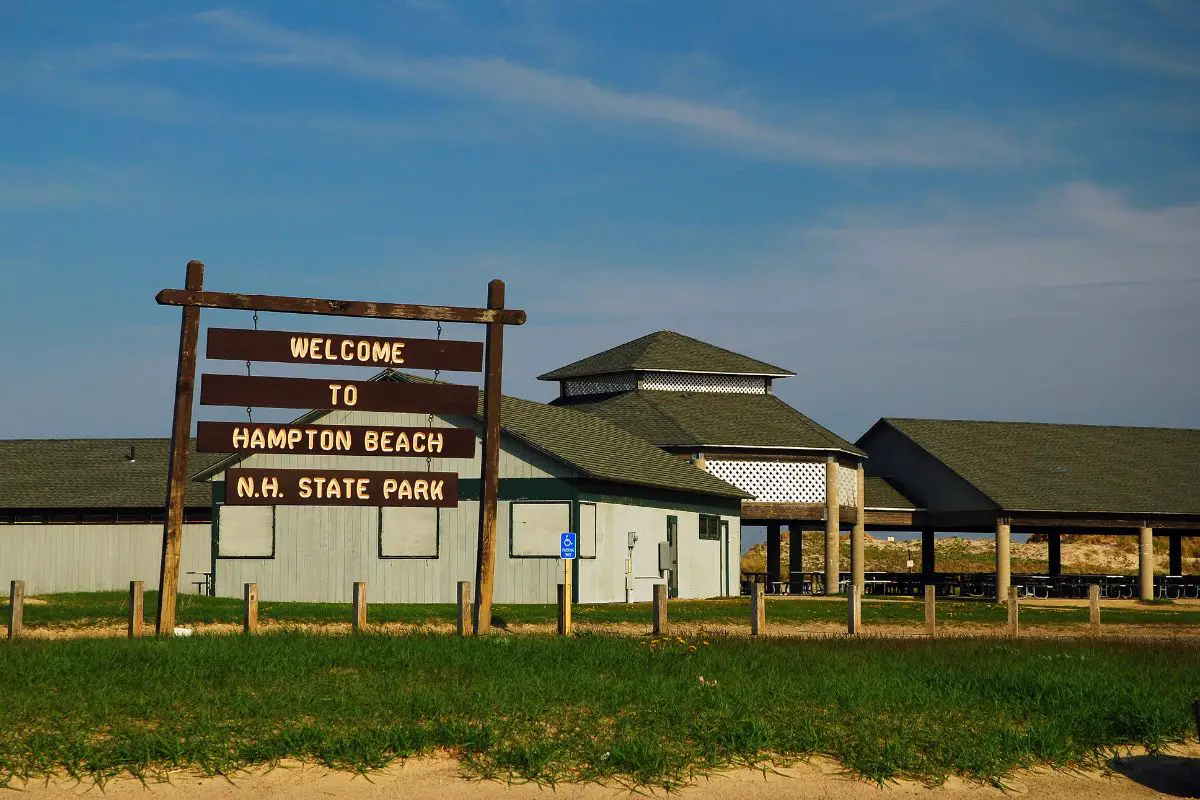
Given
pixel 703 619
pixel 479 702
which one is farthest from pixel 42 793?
pixel 703 619

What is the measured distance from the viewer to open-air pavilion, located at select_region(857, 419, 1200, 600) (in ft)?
159

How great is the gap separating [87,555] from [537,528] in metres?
15.9

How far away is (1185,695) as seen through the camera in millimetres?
15367

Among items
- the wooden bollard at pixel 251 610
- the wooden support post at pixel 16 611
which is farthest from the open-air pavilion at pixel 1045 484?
the wooden support post at pixel 16 611

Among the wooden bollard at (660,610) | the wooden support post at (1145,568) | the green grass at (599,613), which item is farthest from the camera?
the wooden support post at (1145,568)

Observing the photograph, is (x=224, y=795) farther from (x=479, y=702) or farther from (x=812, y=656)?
(x=812, y=656)

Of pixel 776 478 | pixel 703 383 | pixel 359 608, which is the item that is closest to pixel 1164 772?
pixel 359 608

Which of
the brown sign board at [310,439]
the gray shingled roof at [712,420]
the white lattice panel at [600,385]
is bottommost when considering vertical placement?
the brown sign board at [310,439]

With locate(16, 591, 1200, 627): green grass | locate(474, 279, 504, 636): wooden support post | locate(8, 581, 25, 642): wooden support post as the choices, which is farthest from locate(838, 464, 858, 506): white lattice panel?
locate(8, 581, 25, 642): wooden support post

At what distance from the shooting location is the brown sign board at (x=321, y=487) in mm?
23047

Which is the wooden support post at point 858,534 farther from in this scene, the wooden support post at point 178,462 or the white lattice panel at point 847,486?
the wooden support post at point 178,462

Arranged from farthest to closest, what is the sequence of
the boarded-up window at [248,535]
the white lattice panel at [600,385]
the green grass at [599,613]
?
the white lattice panel at [600,385]
the boarded-up window at [248,535]
the green grass at [599,613]

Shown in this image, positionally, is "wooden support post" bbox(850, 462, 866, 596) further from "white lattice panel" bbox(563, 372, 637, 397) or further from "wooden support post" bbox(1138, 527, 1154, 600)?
"wooden support post" bbox(1138, 527, 1154, 600)

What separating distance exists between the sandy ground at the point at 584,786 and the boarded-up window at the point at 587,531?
2237cm
